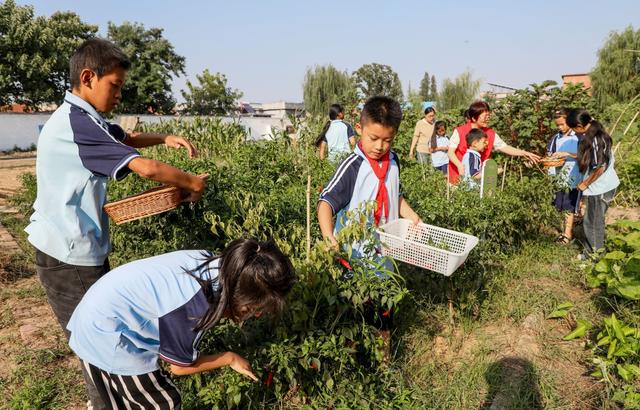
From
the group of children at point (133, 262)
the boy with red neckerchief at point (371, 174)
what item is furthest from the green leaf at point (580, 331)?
the boy with red neckerchief at point (371, 174)

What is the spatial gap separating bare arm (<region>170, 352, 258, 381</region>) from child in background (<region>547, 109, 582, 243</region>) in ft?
13.9

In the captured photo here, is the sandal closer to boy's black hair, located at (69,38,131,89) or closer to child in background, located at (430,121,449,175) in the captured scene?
child in background, located at (430,121,449,175)

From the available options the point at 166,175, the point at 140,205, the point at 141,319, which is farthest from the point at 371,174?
the point at 141,319

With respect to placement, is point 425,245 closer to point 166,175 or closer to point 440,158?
point 166,175

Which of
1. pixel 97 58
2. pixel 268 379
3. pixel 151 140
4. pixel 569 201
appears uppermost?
pixel 97 58

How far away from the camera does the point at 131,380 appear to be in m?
1.70

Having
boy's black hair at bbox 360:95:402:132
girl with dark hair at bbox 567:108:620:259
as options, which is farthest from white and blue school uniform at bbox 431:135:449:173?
boy's black hair at bbox 360:95:402:132

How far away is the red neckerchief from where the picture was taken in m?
2.55

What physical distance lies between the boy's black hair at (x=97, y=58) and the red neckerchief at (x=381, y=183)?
4.19ft

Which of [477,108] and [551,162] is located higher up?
[477,108]

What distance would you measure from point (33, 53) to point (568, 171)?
3267 centimetres

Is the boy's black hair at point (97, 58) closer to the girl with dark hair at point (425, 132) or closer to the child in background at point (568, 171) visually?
the child in background at point (568, 171)

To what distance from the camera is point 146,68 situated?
37594 mm

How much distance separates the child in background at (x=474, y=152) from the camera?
190 inches
